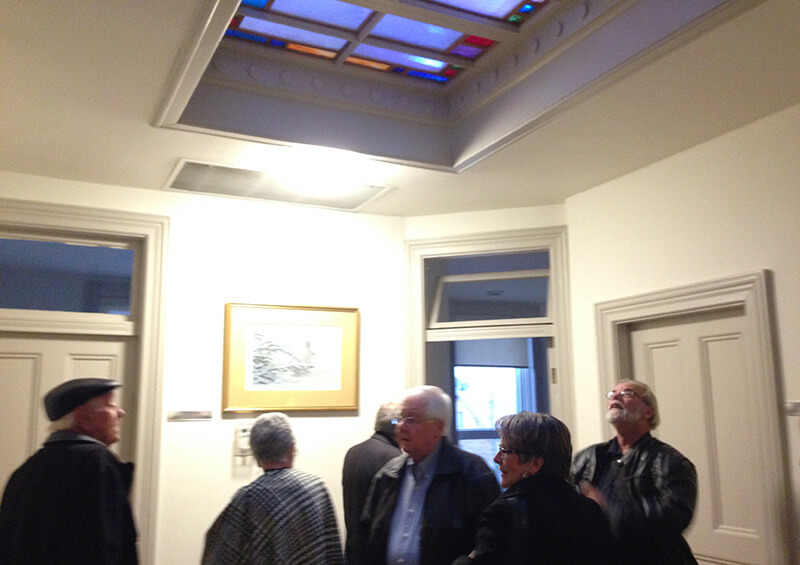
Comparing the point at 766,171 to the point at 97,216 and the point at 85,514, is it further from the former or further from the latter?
the point at 97,216

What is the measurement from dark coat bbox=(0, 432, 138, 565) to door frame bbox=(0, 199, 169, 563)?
1.61m

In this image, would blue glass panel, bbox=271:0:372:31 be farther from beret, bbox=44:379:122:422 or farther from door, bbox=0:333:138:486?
door, bbox=0:333:138:486

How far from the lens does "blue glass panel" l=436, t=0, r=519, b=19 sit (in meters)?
3.15

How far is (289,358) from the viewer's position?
14.4 feet

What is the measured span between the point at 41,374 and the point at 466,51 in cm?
269

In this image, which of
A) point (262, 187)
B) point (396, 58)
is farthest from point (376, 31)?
point (262, 187)

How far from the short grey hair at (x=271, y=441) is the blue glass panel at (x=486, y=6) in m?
1.83

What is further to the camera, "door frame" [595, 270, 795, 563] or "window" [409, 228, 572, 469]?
"window" [409, 228, 572, 469]

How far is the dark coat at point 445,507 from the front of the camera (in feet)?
7.68

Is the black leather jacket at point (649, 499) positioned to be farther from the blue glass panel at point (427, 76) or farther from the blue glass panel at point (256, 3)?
the blue glass panel at point (256, 3)

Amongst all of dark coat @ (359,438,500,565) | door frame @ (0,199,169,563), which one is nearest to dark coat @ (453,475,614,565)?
dark coat @ (359,438,500,565)

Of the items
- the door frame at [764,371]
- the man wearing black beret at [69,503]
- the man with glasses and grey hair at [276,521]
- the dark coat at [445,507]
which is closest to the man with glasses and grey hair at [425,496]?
the dark coat at [445,507]

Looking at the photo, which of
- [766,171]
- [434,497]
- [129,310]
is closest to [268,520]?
[434,497]

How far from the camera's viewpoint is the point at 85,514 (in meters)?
2.24
